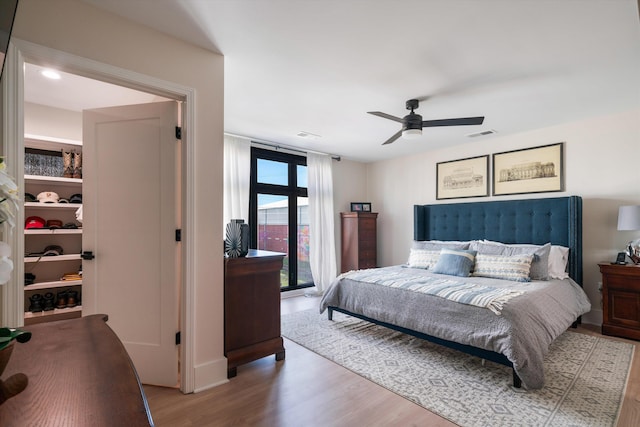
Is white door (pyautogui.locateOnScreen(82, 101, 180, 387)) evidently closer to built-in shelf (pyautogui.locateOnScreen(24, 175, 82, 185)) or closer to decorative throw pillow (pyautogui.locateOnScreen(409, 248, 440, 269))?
built-in shelf (pyautogui.locateOnScreen(24, 175, 82, 185))

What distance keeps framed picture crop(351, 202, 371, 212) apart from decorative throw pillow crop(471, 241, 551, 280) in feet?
7.43

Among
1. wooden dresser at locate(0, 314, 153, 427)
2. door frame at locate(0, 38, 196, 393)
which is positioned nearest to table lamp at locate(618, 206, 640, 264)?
door frame at locate(0, 38, 196, 393)

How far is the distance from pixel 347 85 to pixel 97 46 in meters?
1.96

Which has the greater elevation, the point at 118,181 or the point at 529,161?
the point at 529,161

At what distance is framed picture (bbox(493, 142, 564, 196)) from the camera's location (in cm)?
400

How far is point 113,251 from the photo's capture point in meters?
2.28

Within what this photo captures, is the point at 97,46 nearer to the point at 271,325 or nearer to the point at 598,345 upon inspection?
the point at 271,325

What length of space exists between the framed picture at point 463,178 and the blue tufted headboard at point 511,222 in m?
0.24

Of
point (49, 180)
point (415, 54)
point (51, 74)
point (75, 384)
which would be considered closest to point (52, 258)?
point (49, 180)

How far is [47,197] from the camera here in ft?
10.4

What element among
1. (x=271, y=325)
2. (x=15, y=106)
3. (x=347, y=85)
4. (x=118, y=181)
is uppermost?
(x=347, y=85)

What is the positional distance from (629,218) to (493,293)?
1.92 m

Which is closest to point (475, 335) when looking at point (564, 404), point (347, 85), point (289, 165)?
point (564, 404)

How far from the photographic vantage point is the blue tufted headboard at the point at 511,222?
3.67 metres
